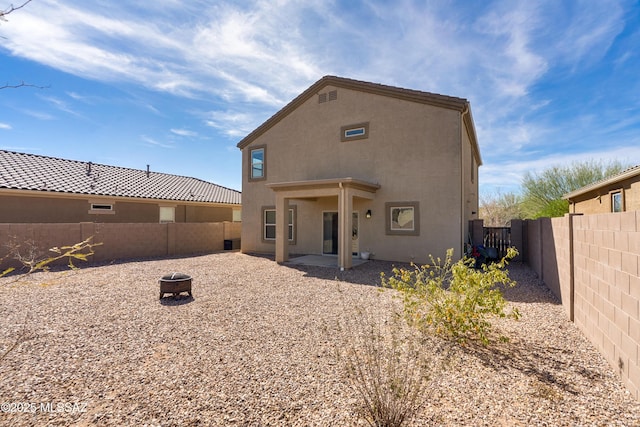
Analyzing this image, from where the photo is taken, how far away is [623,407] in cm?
290

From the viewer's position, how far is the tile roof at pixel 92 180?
14.7 meters

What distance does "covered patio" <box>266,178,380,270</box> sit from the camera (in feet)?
35.3

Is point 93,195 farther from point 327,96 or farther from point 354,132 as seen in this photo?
point 354,132

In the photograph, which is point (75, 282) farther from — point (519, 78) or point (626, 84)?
point (626, 84)

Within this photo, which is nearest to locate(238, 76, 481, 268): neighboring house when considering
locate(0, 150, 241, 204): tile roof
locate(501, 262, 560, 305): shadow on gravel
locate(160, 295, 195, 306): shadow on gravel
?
locate(501, 262, 560, 305): shadow on gravel

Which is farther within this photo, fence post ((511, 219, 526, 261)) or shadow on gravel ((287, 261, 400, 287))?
fence post ((511, 219, 526, 261))

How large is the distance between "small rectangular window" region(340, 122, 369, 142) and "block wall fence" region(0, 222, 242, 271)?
9366 mm

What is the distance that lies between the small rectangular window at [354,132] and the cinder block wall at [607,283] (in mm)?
8352

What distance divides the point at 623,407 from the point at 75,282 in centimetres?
1215

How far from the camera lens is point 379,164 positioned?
12625 millimetres

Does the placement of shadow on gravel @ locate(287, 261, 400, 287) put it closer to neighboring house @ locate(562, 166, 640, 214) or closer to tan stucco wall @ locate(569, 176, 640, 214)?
tan stucco wall @ locate(569, 176, 640, 214)

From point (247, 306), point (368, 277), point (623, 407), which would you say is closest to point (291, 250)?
point (368, 277)

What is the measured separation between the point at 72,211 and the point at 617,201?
25.8 m

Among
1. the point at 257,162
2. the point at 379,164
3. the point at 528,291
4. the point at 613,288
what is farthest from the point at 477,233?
the point at 257,162
